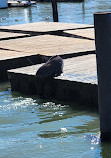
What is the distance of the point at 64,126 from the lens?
705cm

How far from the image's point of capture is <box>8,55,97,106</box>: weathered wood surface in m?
7.95

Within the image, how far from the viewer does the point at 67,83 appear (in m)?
8.24

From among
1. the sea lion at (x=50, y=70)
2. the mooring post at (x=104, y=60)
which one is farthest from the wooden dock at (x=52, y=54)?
the mooring post at (x=104, y=60)

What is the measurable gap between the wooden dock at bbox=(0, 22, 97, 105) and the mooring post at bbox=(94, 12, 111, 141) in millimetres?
1982

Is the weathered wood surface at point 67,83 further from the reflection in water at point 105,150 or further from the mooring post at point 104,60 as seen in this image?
the mooring post at point 104,60

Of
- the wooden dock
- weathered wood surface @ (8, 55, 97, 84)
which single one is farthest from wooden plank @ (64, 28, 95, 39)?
weathered wood surface @ (8, 55, 97, 84)

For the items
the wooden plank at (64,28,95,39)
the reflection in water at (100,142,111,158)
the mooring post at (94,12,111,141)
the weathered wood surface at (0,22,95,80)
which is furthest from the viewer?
the wooden plank at (64,28,95,39)

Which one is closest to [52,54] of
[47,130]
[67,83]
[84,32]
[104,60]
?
[67,83]

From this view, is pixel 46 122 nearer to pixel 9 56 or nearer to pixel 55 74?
pixel 55 74

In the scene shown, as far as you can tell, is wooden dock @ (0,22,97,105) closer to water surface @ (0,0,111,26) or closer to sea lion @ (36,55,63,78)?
sea lion @ (36,55,63,78)

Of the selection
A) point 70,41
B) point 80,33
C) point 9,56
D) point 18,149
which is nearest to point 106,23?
point 18,149

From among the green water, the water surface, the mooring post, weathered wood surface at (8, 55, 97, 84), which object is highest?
the mooring post

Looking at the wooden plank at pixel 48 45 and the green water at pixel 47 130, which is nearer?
the green water at pixel 47 130

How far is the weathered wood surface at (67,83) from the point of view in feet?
26.1
